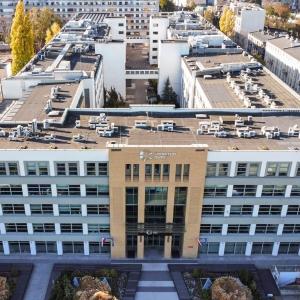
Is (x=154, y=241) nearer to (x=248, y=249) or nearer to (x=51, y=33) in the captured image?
(x=248, y=249)

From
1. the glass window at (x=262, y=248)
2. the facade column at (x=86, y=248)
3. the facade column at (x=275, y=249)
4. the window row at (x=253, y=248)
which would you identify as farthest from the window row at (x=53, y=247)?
the facade column at (x=275, y=249)

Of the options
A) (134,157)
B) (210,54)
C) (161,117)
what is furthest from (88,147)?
(210,54)

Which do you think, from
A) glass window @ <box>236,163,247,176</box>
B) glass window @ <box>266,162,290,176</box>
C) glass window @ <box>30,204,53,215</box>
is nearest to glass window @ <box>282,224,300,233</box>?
glass window @ <box>266,162,290,176</box>

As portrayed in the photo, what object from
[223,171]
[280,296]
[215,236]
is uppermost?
[223,171]

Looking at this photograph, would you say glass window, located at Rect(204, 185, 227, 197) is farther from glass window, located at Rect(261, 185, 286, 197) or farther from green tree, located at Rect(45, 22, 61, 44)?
green tree, located at Rect(45, 22, 61, 44)

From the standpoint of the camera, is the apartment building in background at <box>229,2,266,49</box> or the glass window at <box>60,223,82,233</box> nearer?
the glass window at <box>60,223,82,233</box>

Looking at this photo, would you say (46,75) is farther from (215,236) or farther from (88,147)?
(215,236)
